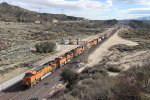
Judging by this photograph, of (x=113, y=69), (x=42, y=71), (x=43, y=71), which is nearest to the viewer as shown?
(x=113, y=69)

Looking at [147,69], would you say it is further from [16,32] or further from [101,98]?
[16,32]

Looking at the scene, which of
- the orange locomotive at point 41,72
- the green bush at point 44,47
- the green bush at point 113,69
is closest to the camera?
the green bush at point 113,69

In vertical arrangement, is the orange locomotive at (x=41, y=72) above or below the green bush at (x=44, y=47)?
above

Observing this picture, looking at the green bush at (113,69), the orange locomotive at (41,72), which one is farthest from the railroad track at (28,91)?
the green bush at (113,69)

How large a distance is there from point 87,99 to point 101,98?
112 centimetres

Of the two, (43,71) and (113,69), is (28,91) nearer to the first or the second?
(43,71)

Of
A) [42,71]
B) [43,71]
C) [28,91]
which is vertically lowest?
[28,91]

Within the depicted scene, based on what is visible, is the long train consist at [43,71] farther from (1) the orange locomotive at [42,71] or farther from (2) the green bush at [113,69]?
(2) the green bush at [113,69]

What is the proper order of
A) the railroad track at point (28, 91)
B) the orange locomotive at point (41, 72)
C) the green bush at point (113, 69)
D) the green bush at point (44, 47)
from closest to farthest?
the railroad track at point (28, 91), the green bush at point (113, 69), the orange locomotive at point (41, 72), the green bush at point (44, 47)

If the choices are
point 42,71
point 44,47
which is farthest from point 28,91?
point 44,47

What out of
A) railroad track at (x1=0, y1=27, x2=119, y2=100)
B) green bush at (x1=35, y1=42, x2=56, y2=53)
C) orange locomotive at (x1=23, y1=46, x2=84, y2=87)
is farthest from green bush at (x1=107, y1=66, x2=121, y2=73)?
green bush at (x1=35, y1=42, x2=56, y2=53)

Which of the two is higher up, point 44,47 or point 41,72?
point 41,72

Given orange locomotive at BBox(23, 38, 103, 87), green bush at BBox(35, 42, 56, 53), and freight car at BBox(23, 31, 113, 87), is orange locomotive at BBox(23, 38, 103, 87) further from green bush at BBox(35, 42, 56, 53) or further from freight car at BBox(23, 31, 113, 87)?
green bush at BBox(35, 42, 56, 53)

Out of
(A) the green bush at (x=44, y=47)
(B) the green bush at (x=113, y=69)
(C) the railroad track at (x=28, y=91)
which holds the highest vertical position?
(B) the green bush at (x=113, y=69)
